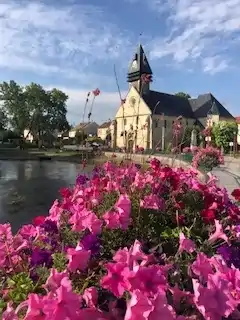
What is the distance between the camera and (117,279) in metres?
1.44

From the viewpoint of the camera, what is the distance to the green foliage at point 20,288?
5.29ft

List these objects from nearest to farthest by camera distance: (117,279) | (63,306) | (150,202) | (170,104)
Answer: (63,306) → (117,279) → (150,202) → (170,104)

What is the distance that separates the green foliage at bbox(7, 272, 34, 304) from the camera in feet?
5.29

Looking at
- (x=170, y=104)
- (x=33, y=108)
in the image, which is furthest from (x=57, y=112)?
(x=170, y=104)

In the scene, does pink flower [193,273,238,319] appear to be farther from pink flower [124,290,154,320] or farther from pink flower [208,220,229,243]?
pink flower [208,220,229,243]

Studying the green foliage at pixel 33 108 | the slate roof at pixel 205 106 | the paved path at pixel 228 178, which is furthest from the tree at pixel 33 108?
the paved path at pixel 228 178

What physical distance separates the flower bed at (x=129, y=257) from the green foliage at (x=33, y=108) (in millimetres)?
73388

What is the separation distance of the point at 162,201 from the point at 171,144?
8.20 ft

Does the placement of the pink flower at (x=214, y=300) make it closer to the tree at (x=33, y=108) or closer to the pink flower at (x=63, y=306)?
the pink flower at (x=63, y=306)

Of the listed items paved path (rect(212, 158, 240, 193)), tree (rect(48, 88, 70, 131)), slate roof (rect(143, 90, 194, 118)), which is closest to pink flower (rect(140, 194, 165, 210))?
paved path (rect(212, 158, 240, 193))

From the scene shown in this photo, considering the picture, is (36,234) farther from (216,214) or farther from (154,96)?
(154,96)

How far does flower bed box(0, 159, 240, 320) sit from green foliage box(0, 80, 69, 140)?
73.4m

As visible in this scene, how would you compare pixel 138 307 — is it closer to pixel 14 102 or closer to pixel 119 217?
pixel 119 217

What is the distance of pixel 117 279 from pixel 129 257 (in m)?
0.12
